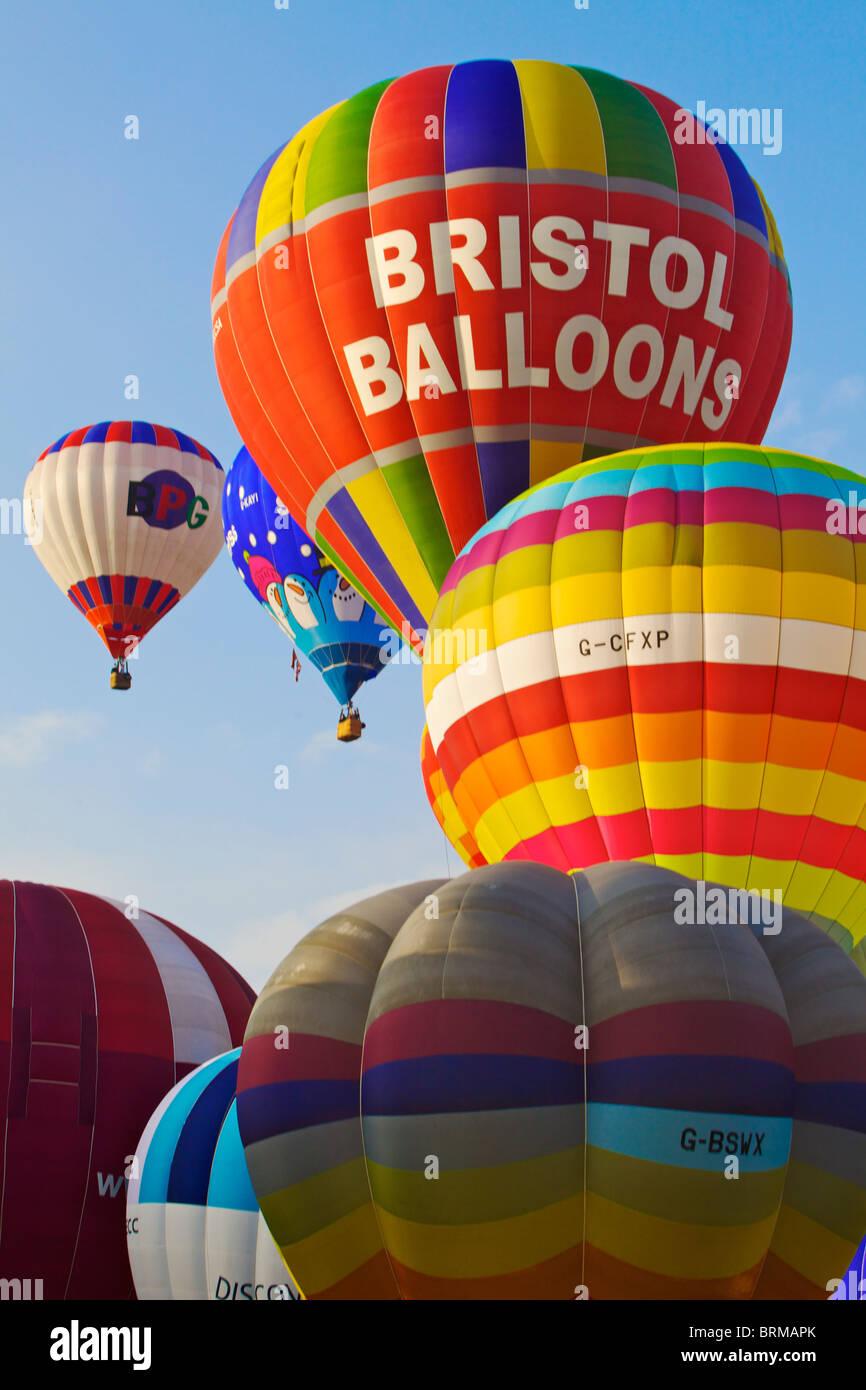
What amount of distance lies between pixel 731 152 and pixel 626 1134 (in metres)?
8.86

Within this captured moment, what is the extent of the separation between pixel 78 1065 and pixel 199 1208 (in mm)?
1611

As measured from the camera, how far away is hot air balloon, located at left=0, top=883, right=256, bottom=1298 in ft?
34.1

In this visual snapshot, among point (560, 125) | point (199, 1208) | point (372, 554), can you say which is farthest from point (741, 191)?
point (199, 1208)

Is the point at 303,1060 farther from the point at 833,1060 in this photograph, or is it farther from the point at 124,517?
the point at 124,517

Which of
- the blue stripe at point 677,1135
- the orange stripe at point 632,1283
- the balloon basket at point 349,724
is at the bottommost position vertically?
the orange stripe at point 632,1283

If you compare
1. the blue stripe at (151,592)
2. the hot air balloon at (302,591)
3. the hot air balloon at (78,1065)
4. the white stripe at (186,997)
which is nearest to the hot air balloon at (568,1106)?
the hot air balloon at (78,1065)

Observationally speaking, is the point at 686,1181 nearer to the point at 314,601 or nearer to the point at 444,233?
the point at 444,233

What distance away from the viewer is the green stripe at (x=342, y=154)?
12.2 metres

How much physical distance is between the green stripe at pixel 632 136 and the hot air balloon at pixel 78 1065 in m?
6.41

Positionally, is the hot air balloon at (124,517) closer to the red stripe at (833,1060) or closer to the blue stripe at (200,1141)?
the blue stripe at (200,1141)

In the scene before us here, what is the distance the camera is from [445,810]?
11.8m

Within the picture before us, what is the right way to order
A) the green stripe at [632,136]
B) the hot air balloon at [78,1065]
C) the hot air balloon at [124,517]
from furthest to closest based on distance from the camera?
the hot air balloon at [124,517] → the green stripe at [632,136] → the hot air balloon at [78,1065]

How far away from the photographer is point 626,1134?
6316mm
